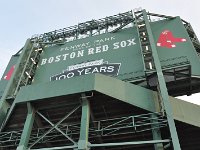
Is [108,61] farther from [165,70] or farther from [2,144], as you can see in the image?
[2,144]

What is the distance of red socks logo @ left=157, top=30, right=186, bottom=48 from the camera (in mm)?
19413

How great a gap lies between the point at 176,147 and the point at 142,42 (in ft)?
33.8

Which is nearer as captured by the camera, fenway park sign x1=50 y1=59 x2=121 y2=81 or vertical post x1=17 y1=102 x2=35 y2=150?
vertical post x1=17 y1=102 x2=35 y2=150

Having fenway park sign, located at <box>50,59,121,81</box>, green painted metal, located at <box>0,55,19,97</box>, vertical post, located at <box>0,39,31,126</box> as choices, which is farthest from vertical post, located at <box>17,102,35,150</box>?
green painted metal, located at <box>0,55,19,97</box>

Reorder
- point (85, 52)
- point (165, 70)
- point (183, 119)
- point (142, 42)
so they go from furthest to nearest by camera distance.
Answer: point (85, 52) < point (142, 42) < point (165, 70) < point (183, 119)

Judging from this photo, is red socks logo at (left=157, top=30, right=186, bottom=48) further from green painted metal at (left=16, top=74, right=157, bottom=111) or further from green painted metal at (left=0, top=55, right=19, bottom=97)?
green painted metal at (left=0, top=55, right=19, bottom=97)

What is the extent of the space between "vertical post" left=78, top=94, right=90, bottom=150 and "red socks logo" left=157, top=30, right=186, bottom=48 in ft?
29.0

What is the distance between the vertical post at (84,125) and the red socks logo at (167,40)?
8.85 m

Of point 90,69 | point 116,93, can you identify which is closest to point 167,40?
point 90,69

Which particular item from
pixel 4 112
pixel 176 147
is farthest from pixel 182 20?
pixel 4 112

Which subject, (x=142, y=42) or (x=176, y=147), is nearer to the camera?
(x=176, y=147)

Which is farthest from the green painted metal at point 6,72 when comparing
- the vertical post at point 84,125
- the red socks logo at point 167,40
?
the red socks logo at point 167,40

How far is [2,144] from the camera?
15.6 meters

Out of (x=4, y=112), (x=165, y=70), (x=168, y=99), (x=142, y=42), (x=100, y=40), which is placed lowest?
(x=168, y=99)
